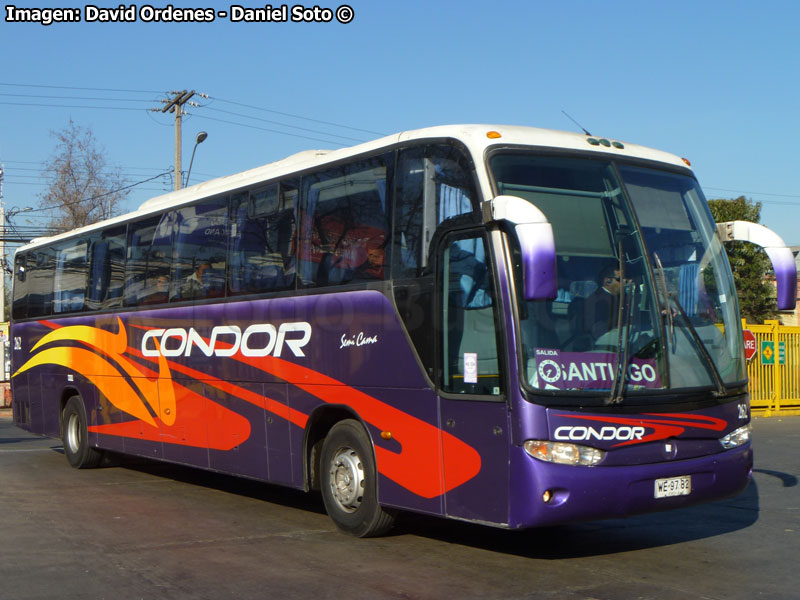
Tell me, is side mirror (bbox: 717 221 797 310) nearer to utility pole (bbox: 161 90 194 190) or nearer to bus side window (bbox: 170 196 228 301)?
bus side window (bbox: 170 196 228 301)

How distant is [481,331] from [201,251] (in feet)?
17.0

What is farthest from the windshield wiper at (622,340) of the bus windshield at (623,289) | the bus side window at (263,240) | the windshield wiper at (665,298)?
the bus side window at (263,240)

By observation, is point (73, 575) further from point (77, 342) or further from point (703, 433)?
point (77, 342)

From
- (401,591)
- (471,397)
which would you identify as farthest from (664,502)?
(401,591)

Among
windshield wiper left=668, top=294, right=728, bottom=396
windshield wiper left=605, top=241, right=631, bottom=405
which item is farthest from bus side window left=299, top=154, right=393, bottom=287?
windshield wiper left=668, top=294, right=728, bottom=396

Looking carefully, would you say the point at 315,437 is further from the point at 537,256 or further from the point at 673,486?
the point at 537,256

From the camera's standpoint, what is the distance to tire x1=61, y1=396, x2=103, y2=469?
14797 mm

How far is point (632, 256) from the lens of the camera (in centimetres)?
771

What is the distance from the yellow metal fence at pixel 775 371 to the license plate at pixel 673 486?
2106cm

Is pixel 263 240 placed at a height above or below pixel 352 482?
above

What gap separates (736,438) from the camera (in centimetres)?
808

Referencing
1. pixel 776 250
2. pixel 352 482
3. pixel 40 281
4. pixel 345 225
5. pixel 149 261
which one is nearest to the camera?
pixel 776 250

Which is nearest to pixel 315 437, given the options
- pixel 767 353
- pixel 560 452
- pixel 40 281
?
pixel 560 452

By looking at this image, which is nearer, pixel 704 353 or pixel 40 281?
pixel 704 353
